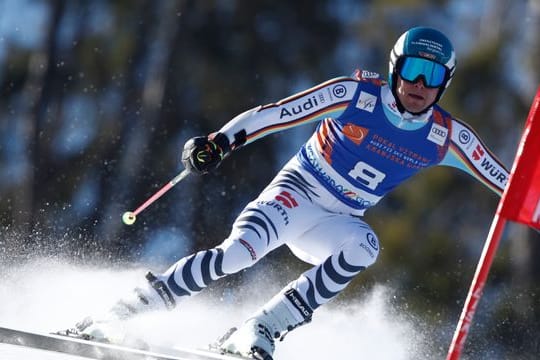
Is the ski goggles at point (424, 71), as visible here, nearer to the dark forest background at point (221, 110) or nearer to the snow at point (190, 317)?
the snow at point (190, 317)

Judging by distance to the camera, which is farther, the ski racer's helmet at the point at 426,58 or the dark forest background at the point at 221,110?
the dark forest background at the point at 221,110

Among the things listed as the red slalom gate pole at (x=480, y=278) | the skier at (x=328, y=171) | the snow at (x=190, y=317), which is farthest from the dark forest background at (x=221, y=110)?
the red slalom gate pole at (x=480, y=278)

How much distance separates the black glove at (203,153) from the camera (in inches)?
278

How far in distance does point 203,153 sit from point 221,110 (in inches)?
699

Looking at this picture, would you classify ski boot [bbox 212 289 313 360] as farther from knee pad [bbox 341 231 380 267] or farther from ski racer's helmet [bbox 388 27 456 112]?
ski racer's helmet [bbox 388 27 456 112]

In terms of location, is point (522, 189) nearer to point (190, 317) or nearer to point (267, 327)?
point (267, 327)

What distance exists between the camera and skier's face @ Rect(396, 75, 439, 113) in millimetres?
7441

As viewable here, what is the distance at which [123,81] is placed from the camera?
1035 inches

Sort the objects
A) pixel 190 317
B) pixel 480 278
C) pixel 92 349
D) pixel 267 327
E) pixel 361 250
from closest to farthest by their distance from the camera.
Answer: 1. pixel 480 278
2. pixel 92 349
3. pixel 267 327
4. pixel 361 250
5. pixel 190 317

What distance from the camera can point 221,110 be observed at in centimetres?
2477

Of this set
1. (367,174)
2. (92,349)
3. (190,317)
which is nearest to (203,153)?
(367,174)

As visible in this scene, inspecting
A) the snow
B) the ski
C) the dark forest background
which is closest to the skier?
the ski

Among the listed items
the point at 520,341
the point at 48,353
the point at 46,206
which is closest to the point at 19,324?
the point at 48,353

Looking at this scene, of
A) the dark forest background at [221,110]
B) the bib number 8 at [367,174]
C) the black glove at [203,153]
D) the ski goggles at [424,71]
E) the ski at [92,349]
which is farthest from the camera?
the dark forest background at [221,110]
